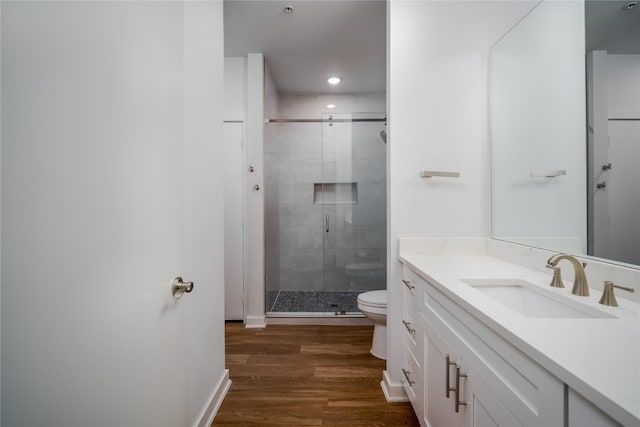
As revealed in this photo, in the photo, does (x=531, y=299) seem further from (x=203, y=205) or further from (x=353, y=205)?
(x=353, y=205)

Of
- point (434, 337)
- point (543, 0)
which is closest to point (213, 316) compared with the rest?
point (434, 337)

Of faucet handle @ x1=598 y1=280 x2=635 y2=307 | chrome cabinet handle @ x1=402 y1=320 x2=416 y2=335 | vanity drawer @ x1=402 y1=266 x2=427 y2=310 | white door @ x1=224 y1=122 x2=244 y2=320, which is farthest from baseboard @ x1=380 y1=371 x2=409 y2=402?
white door @ x1=224 y1=122 x2=244 y2=320

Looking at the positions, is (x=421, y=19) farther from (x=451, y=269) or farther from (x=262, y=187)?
(x=262, y=187)

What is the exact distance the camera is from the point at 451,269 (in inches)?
56.2

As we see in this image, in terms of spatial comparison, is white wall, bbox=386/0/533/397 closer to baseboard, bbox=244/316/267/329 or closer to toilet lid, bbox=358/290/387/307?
toilet lid, bbox=358/290/387/307

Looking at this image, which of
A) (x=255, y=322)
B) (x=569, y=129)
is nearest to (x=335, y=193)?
(x=255, y=322)

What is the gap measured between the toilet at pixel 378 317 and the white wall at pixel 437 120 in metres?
0.35

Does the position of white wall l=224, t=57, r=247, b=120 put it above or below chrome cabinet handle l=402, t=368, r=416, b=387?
above

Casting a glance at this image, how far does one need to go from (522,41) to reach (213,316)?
2241 millimetres

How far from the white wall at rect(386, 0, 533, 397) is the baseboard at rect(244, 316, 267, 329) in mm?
1418

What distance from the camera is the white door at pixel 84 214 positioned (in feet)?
1.68

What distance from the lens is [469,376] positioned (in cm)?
94

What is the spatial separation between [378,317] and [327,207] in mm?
1385

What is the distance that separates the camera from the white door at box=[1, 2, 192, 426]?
51 centimetres
